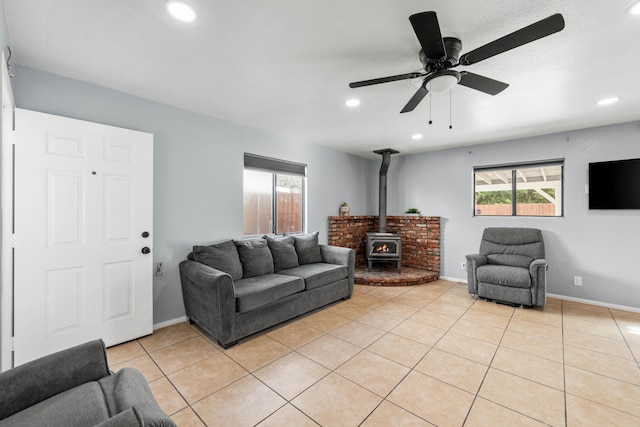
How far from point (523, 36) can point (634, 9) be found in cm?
78

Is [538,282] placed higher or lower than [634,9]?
lower

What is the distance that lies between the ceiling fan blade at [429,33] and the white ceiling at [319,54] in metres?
0.19

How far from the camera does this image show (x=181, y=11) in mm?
1668

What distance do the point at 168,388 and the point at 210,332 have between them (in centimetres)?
73

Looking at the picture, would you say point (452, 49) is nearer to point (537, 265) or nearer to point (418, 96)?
point (418, 96)

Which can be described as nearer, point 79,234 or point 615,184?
point 79,234

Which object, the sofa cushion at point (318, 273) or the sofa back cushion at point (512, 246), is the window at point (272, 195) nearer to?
the sofa cushion at point (318, 273)

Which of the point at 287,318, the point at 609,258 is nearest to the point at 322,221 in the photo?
the point at 287,318

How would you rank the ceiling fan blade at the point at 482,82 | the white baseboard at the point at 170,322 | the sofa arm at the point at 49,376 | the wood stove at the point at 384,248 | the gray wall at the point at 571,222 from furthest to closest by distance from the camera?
the wood stove at the point at 384,248 < the gray wall at the point at 571,222 < the white baseboard at the point at 170,322 < the ceiling fan blade at the point at 482,82 < the sofa arm at the point at 49,376

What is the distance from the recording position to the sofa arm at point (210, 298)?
2.58 metres

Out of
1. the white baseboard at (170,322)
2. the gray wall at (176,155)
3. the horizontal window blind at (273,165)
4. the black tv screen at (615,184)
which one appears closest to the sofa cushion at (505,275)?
the black tv screen at (615,184)

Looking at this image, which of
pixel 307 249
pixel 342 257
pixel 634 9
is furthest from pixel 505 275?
pixel 634 9

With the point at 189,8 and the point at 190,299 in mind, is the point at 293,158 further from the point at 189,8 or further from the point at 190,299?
the point at 189,8

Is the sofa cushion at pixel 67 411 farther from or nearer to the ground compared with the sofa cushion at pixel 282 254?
nearer to the ground
